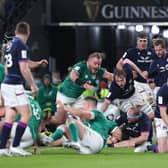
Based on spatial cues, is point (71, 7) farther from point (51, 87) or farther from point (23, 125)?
point (23, 125)

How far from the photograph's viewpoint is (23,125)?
1285cm

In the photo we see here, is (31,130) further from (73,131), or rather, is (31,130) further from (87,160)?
(87,160)

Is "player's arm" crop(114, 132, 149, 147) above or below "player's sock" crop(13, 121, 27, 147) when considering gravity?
below

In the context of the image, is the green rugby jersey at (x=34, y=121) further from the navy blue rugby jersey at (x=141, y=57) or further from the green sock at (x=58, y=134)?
the navy blue rugby jersey at (x=141, y=57)

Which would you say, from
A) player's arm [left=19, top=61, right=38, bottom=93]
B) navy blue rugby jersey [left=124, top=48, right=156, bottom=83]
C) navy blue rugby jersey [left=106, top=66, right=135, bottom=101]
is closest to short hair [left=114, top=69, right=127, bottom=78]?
navy blue rugby jersey [left=106, top=66, right=135, bottom=101]

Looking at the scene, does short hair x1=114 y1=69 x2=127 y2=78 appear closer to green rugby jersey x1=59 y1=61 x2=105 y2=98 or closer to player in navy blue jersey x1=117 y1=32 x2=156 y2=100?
green rugby jersey x1=59 y1=61 x2=105 y2=98

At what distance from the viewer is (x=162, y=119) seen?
13766 millimetres

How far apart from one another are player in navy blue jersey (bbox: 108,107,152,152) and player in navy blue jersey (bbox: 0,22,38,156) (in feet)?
8.42

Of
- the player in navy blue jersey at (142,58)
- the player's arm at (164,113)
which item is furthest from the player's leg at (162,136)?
the player in navy blue jersey at (142,58)

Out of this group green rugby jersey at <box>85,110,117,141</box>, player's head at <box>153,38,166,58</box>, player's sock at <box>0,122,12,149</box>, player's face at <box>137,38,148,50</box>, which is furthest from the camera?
player's face at <box>137,38,148,50</box>

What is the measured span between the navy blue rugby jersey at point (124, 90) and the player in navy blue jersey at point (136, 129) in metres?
0.36

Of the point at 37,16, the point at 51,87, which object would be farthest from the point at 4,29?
the point at 51,87

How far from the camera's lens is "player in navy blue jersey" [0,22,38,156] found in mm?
12797

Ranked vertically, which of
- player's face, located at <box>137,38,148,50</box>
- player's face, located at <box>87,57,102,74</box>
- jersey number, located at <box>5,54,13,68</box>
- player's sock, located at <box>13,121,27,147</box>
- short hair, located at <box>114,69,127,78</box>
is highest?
player's face, located at <box>137,38,148,50</box>
